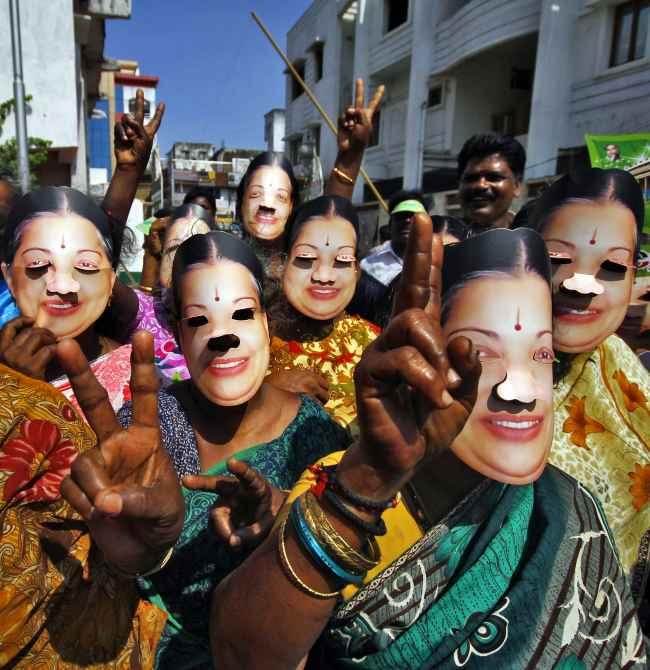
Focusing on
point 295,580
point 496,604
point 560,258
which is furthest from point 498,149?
point 295,580

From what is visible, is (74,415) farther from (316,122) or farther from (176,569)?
(316,122)

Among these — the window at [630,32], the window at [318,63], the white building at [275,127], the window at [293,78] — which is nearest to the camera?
the window at [630,32]

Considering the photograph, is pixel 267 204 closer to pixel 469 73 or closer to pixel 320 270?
pixel 320 270

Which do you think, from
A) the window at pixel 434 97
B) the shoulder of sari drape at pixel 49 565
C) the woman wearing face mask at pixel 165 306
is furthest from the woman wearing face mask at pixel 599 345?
the window at pixel 434 97

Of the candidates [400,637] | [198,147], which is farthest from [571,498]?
[198,147]

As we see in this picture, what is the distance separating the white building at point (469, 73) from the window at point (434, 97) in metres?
0.04

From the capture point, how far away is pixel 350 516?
0.97 meters

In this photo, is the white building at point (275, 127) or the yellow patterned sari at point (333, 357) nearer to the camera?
the yellow patterned sari at point (333, 357)

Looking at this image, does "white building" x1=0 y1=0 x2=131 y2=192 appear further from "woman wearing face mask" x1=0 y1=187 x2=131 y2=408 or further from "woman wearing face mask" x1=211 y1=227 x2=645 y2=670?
"woman wearing face mask" x1=211 y1=227 x2=645 y2=670

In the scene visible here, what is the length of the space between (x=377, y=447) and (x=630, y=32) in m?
12.0

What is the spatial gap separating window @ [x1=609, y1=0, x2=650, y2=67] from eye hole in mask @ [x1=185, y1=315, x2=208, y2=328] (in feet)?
36.2

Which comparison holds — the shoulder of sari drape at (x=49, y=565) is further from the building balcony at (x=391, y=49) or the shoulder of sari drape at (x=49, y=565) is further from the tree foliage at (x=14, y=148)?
the building balcony at (x=391, y=49)

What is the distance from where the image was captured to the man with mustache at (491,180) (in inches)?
126

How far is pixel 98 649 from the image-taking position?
1242 mm
